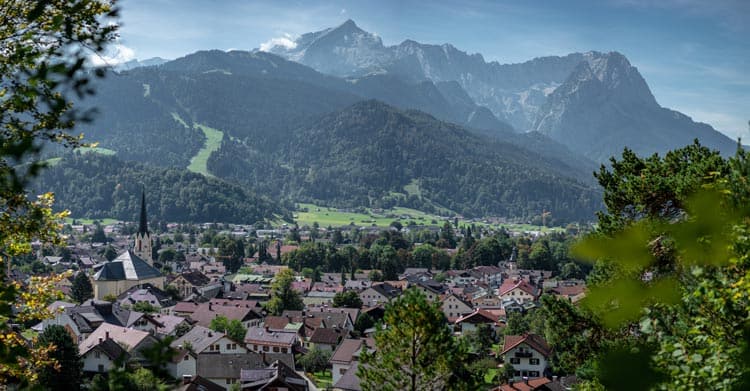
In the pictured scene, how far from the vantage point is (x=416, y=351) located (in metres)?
8.52

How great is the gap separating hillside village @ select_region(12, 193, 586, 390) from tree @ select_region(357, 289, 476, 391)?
31cm

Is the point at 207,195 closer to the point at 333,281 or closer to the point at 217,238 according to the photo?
the point at 217,238

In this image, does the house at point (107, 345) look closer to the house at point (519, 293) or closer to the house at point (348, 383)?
the house at point (348, 383)

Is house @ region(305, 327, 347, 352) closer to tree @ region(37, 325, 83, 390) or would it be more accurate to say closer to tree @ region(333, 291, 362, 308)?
tree @ region(333, 291, 362, 308)

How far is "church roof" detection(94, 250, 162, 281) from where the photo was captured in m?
54.5

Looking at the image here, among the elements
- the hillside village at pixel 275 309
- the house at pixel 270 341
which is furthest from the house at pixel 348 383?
the house at pixel 270 341

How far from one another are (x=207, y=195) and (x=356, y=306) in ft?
302

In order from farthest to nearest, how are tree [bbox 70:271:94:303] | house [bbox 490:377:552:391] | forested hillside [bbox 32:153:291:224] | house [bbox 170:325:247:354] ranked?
1. forested hillside [bbox 32:153:291:224]
2. tree [bbox 70:271:94:303]
3. house [bbox 170:325:247:354]
4. house [bbox 490:377:552:391]

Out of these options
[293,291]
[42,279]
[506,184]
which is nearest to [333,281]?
[293,291]

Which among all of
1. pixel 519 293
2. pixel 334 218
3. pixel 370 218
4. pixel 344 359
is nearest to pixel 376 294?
pixel 519 293

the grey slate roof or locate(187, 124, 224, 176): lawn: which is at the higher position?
locate(187, 124, 224, 176): lawn

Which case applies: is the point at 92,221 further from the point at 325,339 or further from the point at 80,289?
the point at 325,339

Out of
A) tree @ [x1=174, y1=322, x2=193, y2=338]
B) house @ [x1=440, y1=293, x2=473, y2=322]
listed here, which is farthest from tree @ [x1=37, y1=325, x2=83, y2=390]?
house @ [x1=440, y1=293, x2=473, y2=322]

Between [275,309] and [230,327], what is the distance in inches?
329
